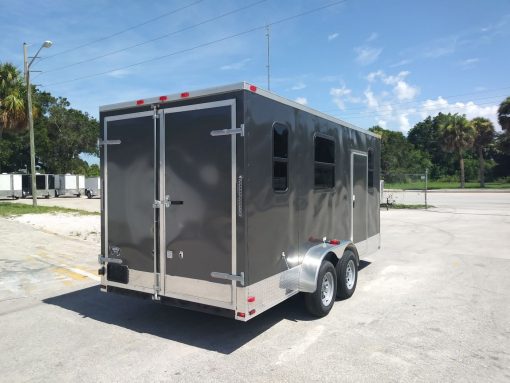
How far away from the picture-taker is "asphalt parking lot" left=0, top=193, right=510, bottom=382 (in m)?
4.01

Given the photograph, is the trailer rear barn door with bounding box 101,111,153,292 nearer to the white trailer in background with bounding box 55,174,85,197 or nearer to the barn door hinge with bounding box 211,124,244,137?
the barn door hinge with bounding box 211,124,244,137

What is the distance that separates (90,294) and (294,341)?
3.66 meters

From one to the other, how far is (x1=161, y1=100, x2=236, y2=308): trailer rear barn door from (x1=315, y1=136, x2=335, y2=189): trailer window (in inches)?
70.5

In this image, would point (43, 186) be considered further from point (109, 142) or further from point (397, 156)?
point (397, 156)

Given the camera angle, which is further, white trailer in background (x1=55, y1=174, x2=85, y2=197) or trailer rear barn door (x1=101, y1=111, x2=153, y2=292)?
white trailer in background (x1=55, y1=174, x2=85, y2=197)

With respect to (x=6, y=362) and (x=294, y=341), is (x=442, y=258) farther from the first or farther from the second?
(x=6, y=362)

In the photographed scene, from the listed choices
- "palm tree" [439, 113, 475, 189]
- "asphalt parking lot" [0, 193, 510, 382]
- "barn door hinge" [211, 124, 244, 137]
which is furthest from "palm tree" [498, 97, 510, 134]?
"barn door hinge" [211, 124, 244, 137]

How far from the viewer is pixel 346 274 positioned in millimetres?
6289

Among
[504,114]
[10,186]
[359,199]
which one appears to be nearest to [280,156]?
[359,199]

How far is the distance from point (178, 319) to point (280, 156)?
255cm

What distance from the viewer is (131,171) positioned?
5.27 meters

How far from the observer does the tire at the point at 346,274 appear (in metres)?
6.08

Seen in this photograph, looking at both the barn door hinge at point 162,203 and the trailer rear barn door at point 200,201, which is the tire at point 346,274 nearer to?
the trailer rear barn door at point 200,201

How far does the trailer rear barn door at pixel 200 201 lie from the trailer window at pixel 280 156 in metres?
0.67
